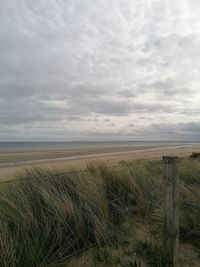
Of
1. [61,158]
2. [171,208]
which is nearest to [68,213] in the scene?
[171,208]

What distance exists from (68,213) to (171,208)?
1.49 metres

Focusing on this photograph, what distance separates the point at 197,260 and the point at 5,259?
2.48 m

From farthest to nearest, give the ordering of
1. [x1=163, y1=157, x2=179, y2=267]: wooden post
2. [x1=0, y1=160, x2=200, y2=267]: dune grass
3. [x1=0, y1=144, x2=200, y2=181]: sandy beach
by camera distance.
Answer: [x1=0, y1=144, x2=200, y2=181]: sandy beach, [x1=163, y1=157, x2=179, y2=267]: wooden post, [x1=0, y1=160, x2=200, y2=267]: dune grass

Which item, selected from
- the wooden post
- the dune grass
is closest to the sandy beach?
the dune grass

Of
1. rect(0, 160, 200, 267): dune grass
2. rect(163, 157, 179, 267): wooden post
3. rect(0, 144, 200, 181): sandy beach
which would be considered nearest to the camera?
rect(0, 160, 200, 267): dune grass

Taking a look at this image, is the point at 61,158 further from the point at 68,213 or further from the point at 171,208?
the point at 171,208

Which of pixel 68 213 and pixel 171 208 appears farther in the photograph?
pixel 68 213

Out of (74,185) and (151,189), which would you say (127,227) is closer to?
(74,185)

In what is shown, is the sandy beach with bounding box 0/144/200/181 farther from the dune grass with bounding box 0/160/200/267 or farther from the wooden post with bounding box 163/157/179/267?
the wooden post with bounding box 163/157/179/267

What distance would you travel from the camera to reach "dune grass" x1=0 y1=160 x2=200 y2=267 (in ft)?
10.1

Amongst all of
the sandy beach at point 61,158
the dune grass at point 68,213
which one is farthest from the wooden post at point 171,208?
the sandy beach at point 61,158

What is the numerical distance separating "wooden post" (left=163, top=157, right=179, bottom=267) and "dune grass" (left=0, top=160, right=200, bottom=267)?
0.80 meters

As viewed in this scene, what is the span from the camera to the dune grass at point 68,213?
3.08 metres

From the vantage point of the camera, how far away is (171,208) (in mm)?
3279
